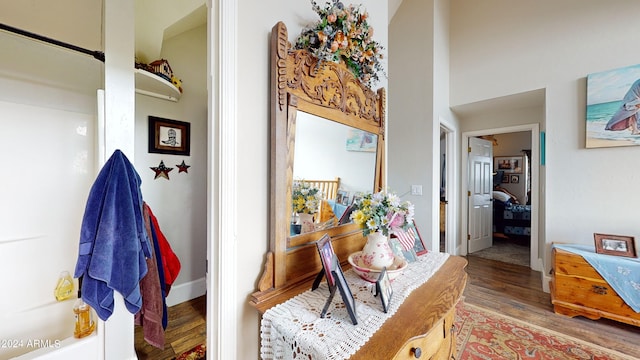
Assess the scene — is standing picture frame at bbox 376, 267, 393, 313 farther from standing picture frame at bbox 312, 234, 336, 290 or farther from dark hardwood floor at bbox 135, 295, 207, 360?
dark hardwood floor at bbox 135, 295, 207, 360

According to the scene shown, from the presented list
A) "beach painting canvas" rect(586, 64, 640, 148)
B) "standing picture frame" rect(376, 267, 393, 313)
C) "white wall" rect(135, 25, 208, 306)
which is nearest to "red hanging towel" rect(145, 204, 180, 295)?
"white wall" rect(135, 25, 208, 306)

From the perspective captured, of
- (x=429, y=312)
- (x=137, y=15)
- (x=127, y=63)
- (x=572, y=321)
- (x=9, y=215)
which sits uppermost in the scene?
(x=137, y=15)

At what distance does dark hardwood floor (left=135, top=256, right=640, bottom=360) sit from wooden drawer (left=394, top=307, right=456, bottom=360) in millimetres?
1730

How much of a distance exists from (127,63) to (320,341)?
1.70 m

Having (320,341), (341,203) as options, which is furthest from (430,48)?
(320,341)

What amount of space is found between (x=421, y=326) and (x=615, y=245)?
276 cm

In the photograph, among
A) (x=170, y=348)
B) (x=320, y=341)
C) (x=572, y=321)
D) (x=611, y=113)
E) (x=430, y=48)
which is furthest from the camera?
(x=430, y=48)

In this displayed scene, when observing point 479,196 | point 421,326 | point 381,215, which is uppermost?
point 381,215

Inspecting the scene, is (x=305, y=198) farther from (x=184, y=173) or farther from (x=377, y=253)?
(x=184, y=173)

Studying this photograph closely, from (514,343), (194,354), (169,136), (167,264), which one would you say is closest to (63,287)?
(167,264)

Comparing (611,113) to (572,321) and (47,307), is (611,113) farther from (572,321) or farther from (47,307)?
(47,307)

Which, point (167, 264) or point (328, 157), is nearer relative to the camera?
point (328, 157)

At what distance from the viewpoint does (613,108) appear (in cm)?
238

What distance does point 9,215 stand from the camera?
1376 mm
